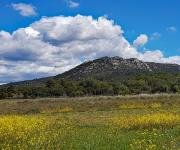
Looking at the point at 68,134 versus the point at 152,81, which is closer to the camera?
the point at 68,134

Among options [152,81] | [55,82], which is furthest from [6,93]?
[152,81]

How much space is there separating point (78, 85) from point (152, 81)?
83.7ft

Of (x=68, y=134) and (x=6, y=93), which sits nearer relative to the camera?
(x=68, y=134)

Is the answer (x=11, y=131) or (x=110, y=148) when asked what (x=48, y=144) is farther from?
(x=11, y=131)

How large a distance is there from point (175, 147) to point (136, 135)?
15.6 feet

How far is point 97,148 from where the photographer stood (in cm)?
1700

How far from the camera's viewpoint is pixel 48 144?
16.6 meters

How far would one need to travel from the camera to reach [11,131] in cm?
2055

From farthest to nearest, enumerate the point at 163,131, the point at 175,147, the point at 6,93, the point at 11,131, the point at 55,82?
1. the point at 55,82
2. the point at 6,93
3. the point at 163,131
4. the point at 11,131
5. the point at 175,147

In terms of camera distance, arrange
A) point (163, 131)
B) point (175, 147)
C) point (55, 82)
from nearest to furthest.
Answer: point (175, 147)
point (163, 131)
point (55, 82)

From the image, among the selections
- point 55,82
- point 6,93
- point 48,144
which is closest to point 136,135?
point 48,144

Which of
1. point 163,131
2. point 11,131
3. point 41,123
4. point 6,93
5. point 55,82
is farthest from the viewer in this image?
point 55,82

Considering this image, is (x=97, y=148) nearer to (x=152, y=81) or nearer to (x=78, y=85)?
(x=78, y=85)

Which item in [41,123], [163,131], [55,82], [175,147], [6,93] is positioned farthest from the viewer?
[55,82]
